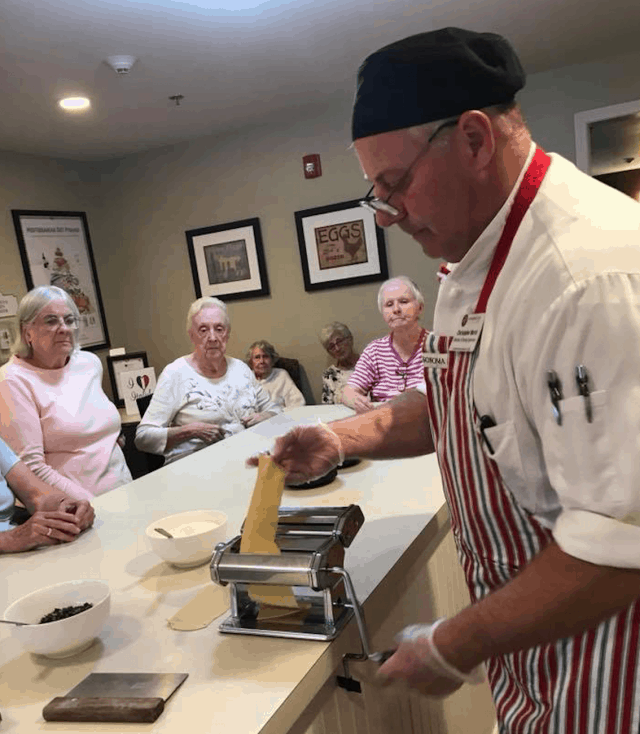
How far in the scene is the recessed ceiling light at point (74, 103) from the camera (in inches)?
130

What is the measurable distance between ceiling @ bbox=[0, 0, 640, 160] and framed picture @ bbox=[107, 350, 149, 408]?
154 centimetres

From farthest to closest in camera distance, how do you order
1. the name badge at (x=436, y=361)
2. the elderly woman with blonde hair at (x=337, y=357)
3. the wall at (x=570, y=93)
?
the elderly woman with blonde hair at (x=337, y=357)
the wall at (x=570, y=93)
the name badge at (x=436, y=361)

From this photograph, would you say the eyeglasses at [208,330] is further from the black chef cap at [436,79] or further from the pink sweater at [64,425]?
the black chef cap at [436,79]

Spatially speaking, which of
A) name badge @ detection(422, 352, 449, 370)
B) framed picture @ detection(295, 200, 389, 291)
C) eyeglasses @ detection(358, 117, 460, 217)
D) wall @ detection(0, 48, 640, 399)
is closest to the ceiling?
wall @ detection(0, 48, 640, 399)

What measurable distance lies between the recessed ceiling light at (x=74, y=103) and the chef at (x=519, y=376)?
9.70 ft

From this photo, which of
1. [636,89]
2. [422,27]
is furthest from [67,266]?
[636,89]

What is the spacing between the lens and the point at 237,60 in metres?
3.04

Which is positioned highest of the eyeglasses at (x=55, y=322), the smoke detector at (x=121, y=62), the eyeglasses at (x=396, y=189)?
the smoke detector at (x=121, y=62)

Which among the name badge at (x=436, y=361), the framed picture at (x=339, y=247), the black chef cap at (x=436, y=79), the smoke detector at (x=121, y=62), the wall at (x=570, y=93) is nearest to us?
the black chef cap at (x=436, y=79)

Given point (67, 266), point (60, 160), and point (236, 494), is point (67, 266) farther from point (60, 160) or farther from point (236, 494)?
point (236, 494)

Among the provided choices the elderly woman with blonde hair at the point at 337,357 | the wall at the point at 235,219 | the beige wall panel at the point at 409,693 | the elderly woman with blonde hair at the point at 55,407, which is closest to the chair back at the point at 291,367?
the wall at the point at 235,219

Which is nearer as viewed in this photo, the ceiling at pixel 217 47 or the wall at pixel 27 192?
the ceiling at pixel 217 47

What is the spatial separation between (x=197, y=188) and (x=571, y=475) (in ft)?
14.5

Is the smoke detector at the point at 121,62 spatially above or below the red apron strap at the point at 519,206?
above
